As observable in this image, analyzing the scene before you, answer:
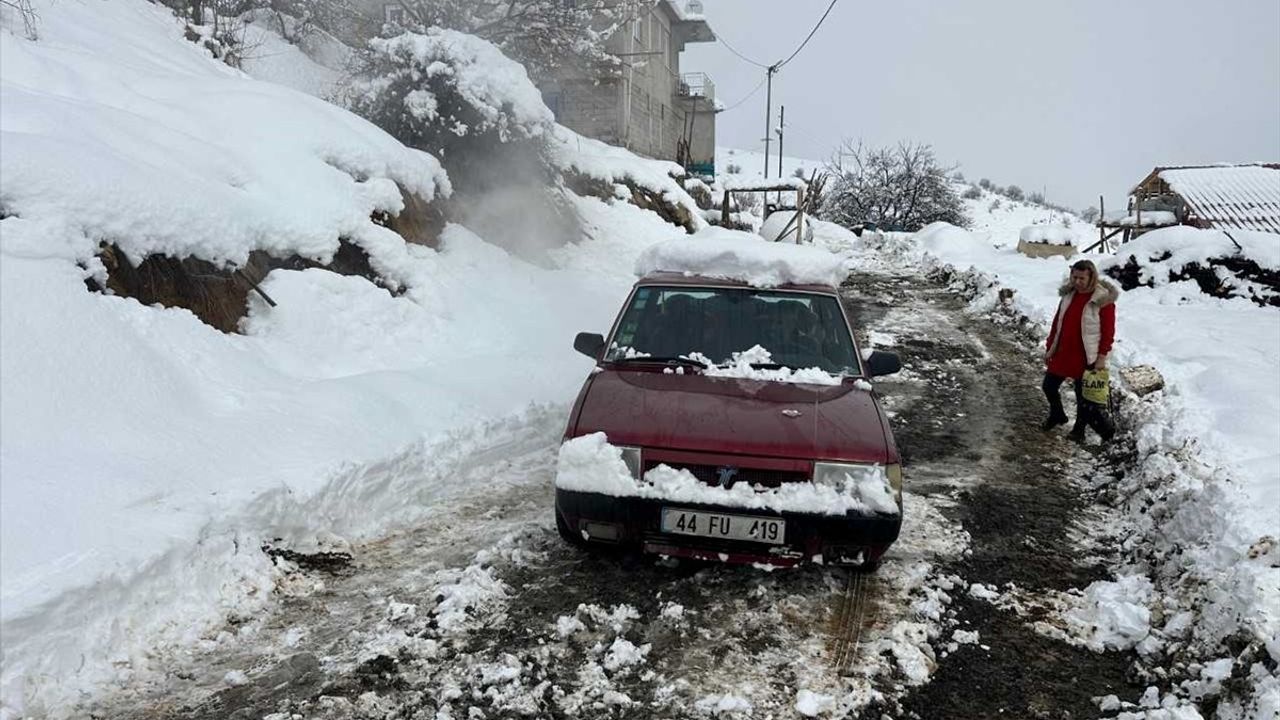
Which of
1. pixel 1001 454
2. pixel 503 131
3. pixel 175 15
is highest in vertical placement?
pixel 175 15

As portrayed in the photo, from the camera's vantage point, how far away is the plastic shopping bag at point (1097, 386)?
237 inches

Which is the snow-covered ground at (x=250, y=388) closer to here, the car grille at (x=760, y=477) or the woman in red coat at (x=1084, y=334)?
the woman in red coat at (x=1084, y=334)

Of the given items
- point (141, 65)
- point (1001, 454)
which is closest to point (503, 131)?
point (141, 65)

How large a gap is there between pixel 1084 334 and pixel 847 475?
12.6ft

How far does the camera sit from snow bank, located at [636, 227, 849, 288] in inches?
194

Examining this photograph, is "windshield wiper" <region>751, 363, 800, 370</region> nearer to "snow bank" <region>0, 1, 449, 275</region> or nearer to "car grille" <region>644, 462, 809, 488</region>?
"car grille" <region>644, 462, 809, 488</region>

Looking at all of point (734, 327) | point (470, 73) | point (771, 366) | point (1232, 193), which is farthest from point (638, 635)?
point (1232, 193)

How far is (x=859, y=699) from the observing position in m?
2.92

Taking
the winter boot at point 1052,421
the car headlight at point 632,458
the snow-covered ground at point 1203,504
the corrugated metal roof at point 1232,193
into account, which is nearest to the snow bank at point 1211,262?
the snow-covered ground at point 1203,504

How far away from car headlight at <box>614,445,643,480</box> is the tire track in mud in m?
1.39

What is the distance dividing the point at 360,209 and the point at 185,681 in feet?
18.7

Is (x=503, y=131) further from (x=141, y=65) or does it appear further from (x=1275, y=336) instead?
(x=1275, y=336)

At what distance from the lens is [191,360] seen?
4961 millimetres

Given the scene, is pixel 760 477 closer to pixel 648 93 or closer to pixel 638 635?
pixel 638 635
